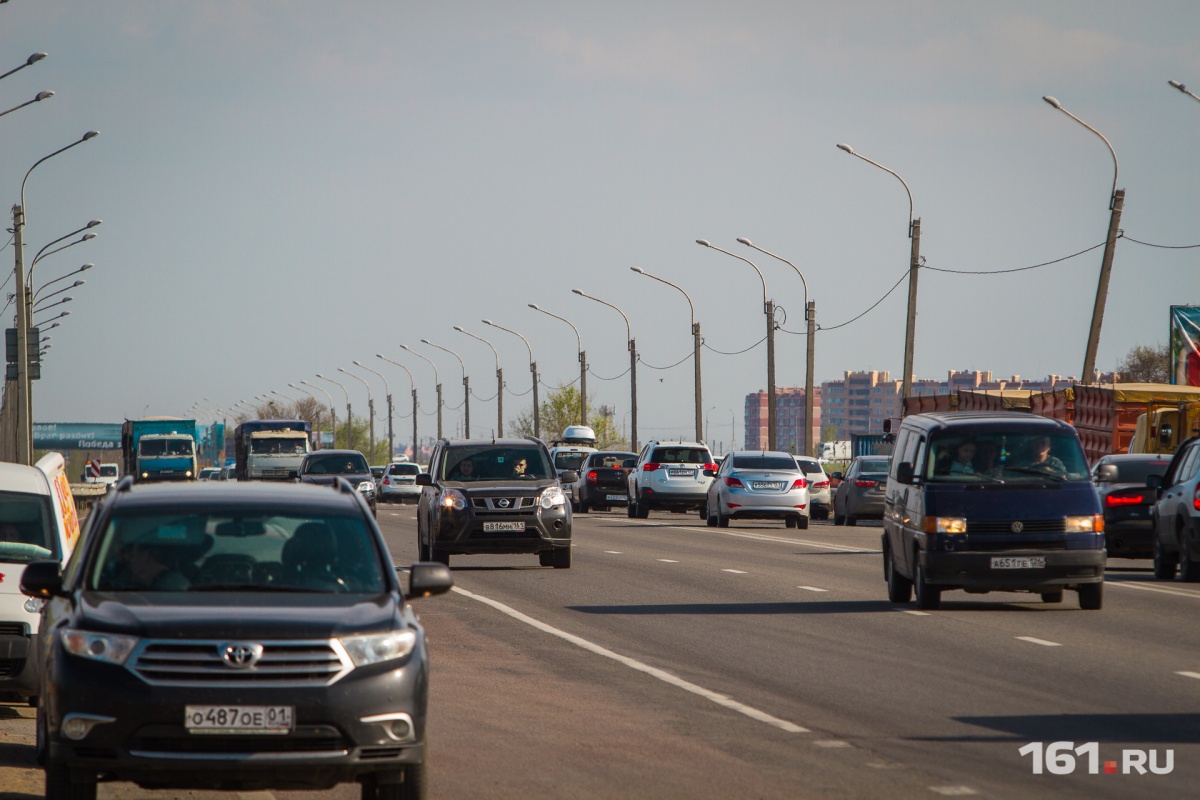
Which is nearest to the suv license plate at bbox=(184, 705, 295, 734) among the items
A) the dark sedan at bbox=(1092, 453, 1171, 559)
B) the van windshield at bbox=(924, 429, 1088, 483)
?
the van windshield at bbox=(924, 429, 1088, 483)

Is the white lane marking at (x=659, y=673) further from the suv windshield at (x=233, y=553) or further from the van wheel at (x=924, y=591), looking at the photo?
the van wheel at (x=924, y=591)

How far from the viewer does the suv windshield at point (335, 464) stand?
51656 mm

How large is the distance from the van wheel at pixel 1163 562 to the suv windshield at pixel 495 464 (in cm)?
828

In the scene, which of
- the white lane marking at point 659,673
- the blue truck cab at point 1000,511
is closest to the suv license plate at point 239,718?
the white lane marking at point 659,673

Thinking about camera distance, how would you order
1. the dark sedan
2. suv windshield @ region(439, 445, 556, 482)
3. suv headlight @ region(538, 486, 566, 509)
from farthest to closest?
suv windshield @ region(439, 445, 556, 482) < the dark sedan < suv headlight @ region(538, 486, 566, 509)

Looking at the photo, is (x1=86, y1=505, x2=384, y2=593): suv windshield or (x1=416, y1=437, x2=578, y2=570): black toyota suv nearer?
(x1=86, y1=505, x2=384, y2=593): suv windshield

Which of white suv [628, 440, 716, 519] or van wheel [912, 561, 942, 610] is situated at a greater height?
white suv [628, 440, 716, 519]

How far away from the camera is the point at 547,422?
150625 millimetres

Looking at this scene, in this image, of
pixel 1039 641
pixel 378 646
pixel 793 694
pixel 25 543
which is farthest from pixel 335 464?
pixel 378 646

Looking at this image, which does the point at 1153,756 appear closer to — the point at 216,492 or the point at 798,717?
the point at 798,717

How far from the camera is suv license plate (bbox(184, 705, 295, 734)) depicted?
7195 millimetres

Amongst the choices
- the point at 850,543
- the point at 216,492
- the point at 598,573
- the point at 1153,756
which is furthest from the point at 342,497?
the point at 850,543

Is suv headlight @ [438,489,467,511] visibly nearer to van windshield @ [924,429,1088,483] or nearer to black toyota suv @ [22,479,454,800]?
van windshield @ [924,429,1088,483]

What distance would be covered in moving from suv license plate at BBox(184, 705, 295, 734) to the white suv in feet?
126
